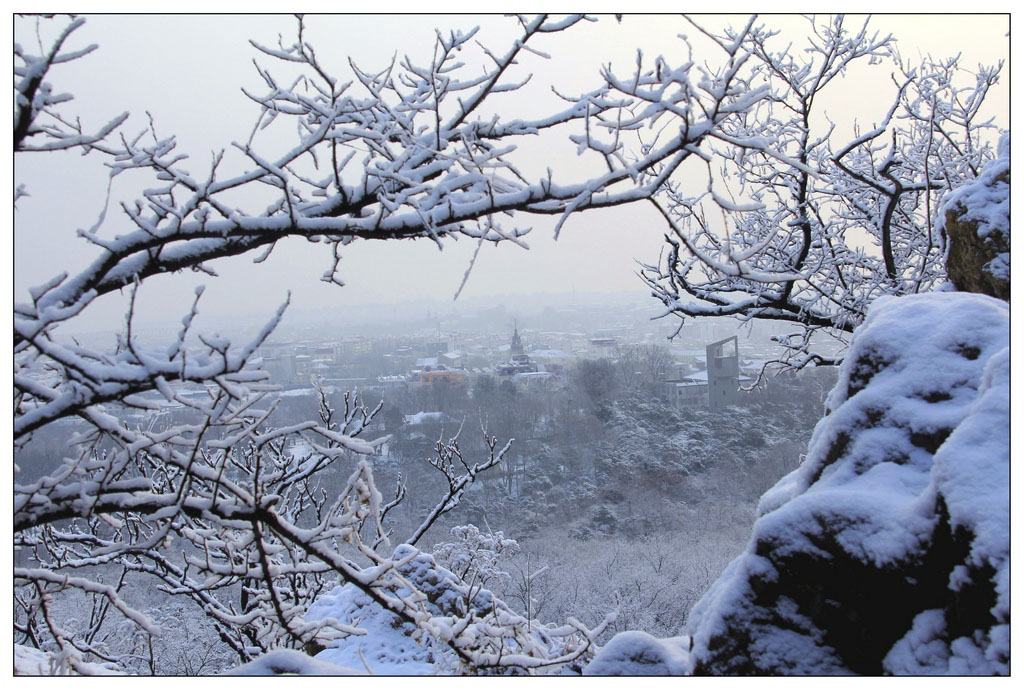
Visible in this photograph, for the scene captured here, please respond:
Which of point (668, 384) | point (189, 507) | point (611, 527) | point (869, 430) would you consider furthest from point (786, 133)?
point (668, 384)

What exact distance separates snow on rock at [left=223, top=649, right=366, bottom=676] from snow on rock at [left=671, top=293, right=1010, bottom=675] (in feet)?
5.15

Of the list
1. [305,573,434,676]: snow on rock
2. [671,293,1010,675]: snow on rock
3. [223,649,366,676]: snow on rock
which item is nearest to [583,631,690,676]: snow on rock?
[671,293,1010,675]: snow on rock

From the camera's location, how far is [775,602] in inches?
92.4

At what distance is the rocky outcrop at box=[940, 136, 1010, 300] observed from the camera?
10.4ft

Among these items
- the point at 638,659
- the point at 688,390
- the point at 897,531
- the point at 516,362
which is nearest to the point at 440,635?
the point at 638,659

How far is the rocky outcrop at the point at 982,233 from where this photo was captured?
316 cm

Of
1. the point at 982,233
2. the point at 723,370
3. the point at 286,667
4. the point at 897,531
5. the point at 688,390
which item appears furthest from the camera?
the point at 688,390

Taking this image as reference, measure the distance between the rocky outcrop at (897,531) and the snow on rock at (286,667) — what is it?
1565 millimetres

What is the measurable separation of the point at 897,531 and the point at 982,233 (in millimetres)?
1978

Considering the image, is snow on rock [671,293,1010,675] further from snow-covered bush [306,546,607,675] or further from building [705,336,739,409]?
building [705,336,739,409]

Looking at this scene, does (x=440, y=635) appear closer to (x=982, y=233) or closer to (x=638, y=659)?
(x=638, y=659)

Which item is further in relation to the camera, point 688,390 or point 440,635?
point 688,390

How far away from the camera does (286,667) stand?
2828 millimetres

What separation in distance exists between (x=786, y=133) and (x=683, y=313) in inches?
123
